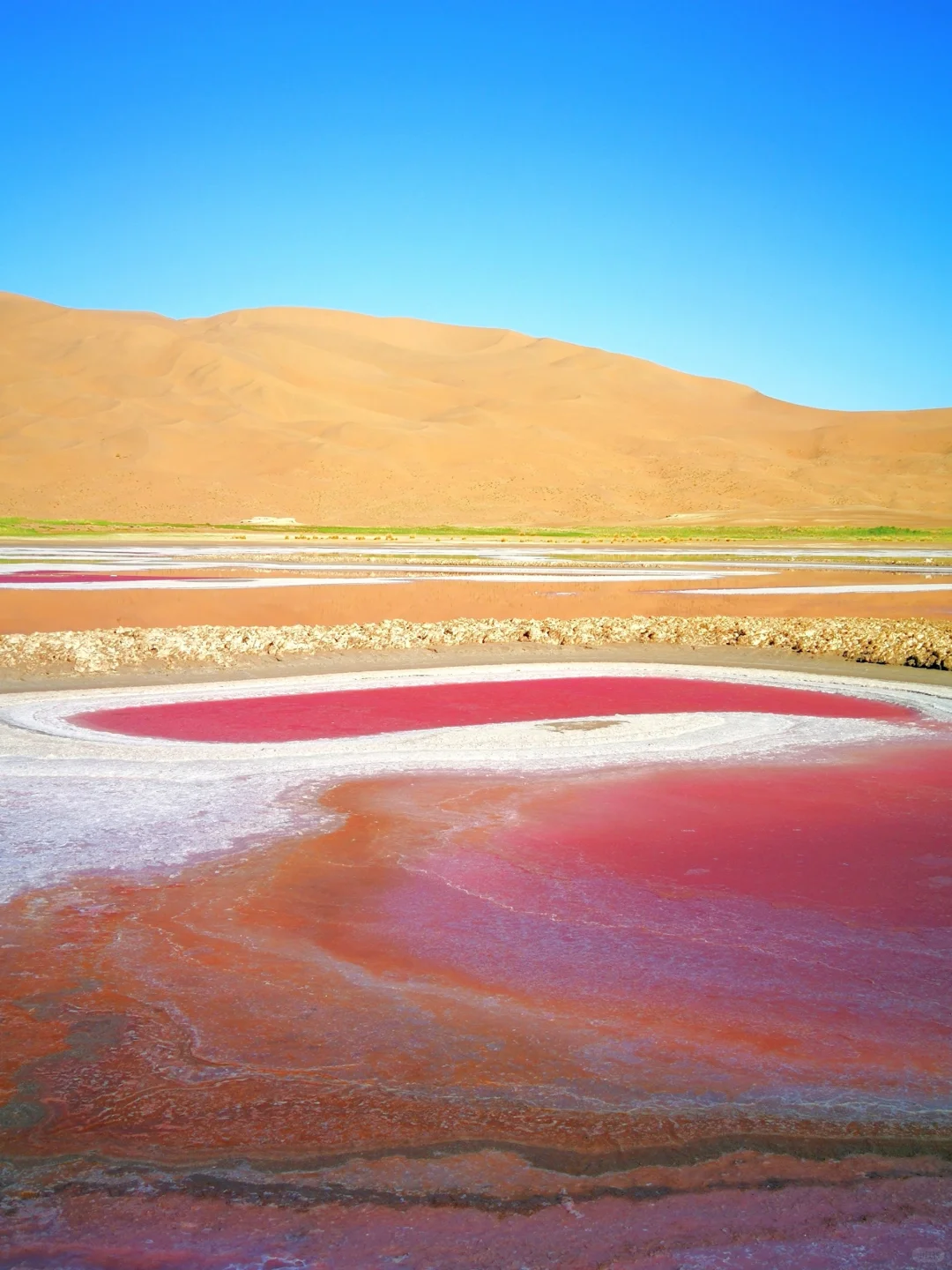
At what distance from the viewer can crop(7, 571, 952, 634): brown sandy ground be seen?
23812 millimetres

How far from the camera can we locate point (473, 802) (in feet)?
32.3

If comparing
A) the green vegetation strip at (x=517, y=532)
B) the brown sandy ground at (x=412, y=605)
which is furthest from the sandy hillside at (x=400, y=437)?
the brown sandy ground at (x=412, y=605)

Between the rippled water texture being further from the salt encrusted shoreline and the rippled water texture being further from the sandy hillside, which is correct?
the sandy hillside

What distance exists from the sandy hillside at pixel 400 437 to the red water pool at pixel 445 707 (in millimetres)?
68514

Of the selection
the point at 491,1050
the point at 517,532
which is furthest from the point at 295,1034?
the point at 517,532

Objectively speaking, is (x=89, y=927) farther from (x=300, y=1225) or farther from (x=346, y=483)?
(x=346, y=483)

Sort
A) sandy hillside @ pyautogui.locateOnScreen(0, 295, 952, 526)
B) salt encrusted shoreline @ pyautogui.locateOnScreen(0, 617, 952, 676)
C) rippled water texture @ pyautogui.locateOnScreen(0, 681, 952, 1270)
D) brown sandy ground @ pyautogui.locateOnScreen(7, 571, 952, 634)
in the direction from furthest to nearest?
sandy hillside @ pyautogui.locateOnScreen(0, 295, 952, 526)
brown sandy ground @ pyautogui.locateOnScreen(7, 571, 952, 634)
salt encrusted shoreline @ pyautogui.locateOnScreen(0, 617, 952, 676)
rippled water texture @ pyautogui.locateOnScreen(0, 681, 952, 1270)

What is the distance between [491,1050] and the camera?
17.6 feet

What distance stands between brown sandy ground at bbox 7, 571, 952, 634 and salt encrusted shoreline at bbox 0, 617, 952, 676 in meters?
2.30

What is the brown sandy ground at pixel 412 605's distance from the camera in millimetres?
23812

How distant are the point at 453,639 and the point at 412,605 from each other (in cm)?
640

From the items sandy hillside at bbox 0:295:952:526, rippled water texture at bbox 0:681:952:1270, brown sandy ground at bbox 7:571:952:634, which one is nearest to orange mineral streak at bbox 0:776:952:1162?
rippled water texture at bbox 0:681:952:1270

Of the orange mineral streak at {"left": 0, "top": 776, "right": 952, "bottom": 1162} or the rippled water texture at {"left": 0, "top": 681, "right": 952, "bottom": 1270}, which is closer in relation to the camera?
the rippled water texture at {"left": 0, "top": 681, "right": 952, "bottom": 1270}

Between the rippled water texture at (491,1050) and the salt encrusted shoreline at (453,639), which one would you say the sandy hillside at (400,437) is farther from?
the rippled water texture at (491,1050)
